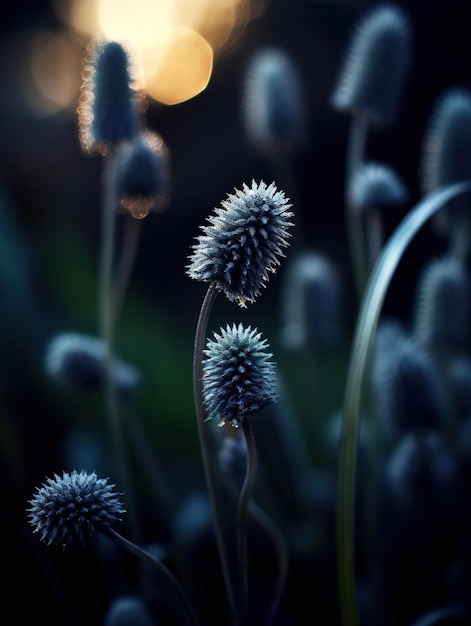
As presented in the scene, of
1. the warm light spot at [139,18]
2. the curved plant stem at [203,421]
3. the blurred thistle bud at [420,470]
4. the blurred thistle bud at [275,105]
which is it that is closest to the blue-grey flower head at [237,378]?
the curved plant stem at [203,421]

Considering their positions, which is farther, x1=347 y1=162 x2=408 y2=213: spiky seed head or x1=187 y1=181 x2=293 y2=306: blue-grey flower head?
x1=347 y1=162 x2=408 y2=213: spiky seed head

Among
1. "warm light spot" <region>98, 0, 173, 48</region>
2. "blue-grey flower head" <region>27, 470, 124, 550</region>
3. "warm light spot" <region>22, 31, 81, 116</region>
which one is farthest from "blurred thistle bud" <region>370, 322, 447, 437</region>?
"warm light spot" <region>22, 31, 81, 116</region>

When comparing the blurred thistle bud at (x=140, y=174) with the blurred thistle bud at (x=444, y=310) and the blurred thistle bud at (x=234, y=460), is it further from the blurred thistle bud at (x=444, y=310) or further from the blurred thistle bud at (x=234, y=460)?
the blurred thistle bud at (x=444, y=310)

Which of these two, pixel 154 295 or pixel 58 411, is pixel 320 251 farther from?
pixel 58 411

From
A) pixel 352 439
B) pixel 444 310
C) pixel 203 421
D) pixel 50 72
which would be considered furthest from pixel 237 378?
pixel 50 72

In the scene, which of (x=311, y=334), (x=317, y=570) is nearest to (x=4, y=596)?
(x=317, y=570)

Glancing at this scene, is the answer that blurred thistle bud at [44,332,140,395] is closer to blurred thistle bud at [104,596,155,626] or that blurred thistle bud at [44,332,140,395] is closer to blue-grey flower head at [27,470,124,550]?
blurred thistle bud at [104,596,155,626]

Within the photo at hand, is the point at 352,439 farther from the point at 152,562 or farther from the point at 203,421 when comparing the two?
the point at 152,562
